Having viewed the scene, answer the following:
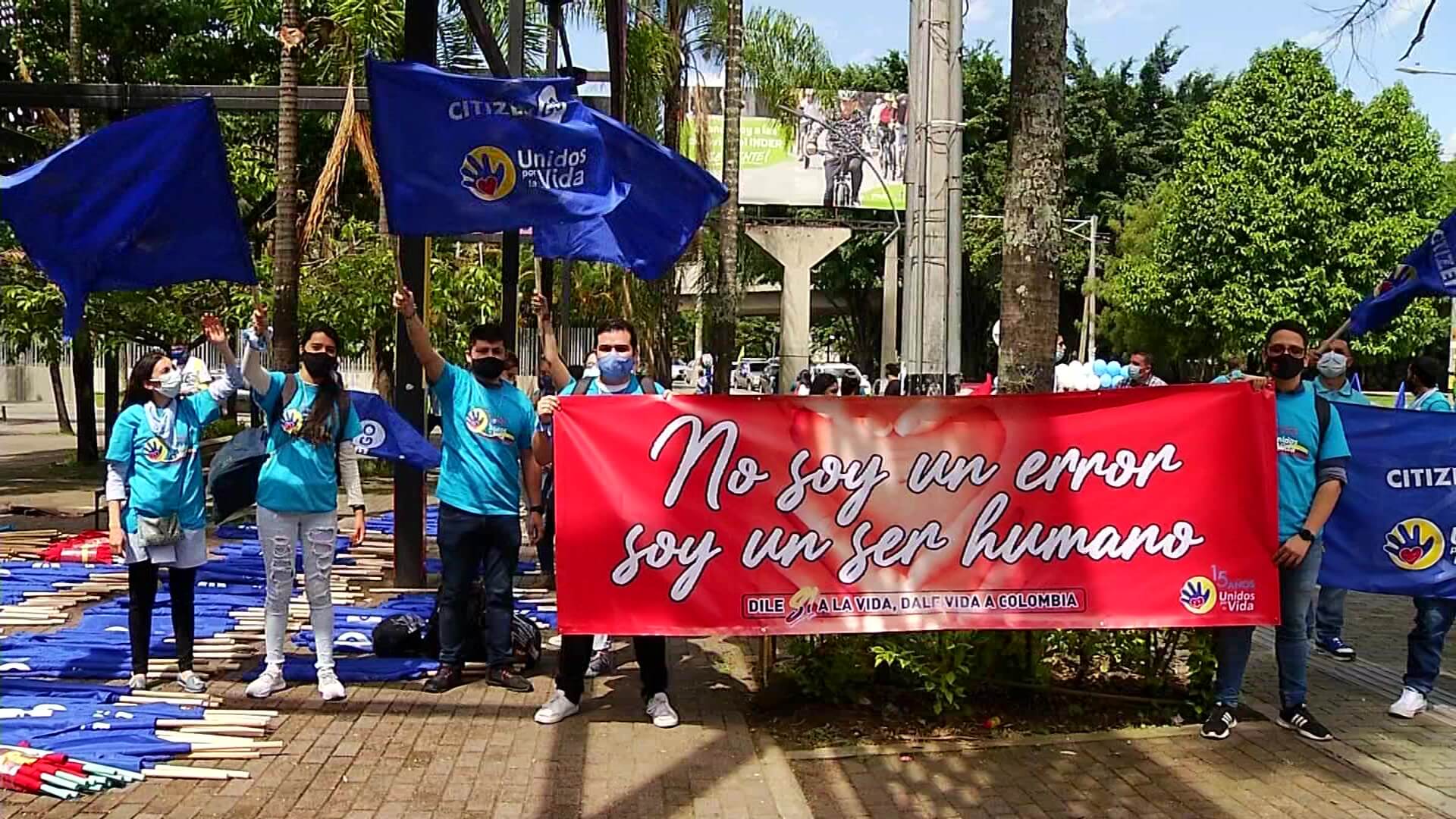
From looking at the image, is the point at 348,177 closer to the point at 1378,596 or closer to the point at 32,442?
the point at 32,442

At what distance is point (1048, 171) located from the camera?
626cm

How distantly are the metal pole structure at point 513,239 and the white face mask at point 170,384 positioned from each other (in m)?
3.32

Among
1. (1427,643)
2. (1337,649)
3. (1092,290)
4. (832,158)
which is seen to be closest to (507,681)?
(1427,643)

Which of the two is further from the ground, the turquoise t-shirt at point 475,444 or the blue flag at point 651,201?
the blue flag at point 651,201

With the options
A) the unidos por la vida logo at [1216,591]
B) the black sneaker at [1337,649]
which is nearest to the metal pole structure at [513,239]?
the unidos por la vida logo at [1216,591]

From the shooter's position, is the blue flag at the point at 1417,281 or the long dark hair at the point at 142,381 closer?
the long dark hair at the point at 142,381

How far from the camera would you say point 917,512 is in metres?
5.85

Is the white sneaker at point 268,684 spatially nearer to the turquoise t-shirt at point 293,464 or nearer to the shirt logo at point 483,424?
the turquoise t-shirt at point 293,464

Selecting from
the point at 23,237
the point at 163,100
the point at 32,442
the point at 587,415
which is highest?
the point at 163,100

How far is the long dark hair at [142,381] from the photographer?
6.17m

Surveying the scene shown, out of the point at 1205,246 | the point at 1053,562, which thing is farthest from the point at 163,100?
the point at 1205,246

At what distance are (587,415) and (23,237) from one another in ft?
9.51

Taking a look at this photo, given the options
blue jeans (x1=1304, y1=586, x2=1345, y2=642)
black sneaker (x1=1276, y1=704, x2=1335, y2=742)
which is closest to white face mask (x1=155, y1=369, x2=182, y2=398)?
black sneaker (x1=1276, y1=704, x2=1335, y2=742)

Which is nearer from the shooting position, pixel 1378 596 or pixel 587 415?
pixel 587 415
